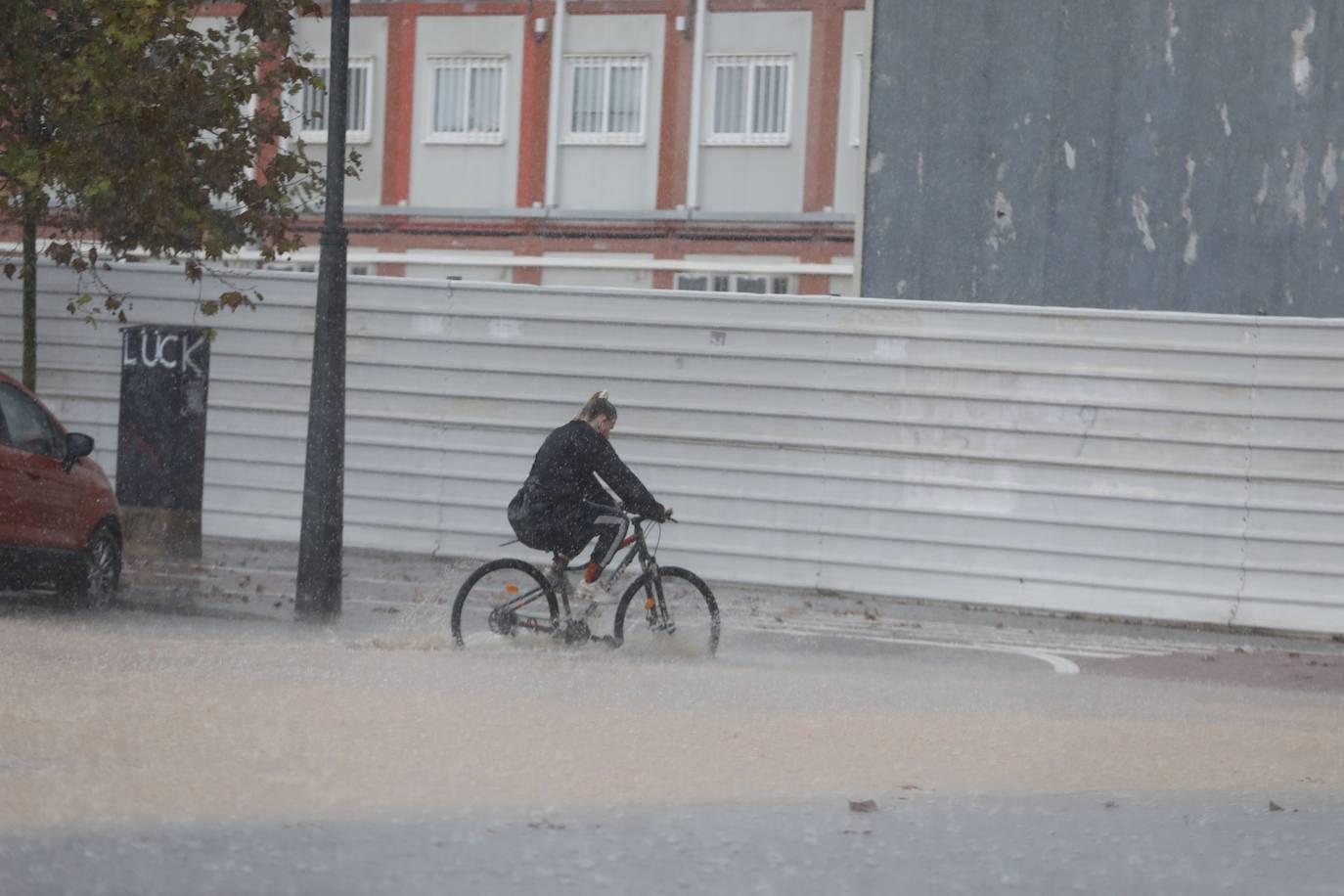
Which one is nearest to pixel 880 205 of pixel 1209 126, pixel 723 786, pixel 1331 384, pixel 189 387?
pixel 1209 126

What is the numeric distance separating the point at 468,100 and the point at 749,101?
4720mm

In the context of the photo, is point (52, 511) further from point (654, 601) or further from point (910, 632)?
point (910, 632)

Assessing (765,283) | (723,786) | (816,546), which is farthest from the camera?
(765,283)

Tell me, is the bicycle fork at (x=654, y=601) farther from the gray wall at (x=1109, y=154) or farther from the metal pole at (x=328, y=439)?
the gray wall at (x=1109, y=154)

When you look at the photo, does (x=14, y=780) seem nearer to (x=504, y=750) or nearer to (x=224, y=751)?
(x=224, y=751)

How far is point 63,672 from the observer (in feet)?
34.9

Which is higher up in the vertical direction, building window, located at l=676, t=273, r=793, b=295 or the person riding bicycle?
building window, located at l=676, t=273, r=793, b=295

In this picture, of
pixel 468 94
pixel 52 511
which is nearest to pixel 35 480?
pixel 52 511

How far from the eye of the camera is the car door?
13656mm

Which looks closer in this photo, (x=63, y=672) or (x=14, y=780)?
(x=14, y=780)

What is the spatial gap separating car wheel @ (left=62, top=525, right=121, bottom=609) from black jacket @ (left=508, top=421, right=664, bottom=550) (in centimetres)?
347

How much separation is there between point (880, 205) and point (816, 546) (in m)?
3.57

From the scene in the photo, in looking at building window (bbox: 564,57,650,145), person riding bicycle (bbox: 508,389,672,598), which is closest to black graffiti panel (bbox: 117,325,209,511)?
person riding bicycle (bbox: 508,389,672,598)

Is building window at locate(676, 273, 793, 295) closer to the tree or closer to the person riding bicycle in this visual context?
the tree
